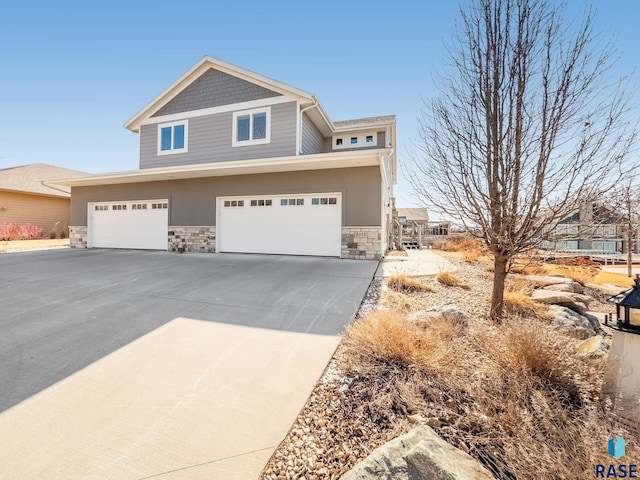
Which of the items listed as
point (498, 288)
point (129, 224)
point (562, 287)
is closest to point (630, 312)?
point (498, 288)

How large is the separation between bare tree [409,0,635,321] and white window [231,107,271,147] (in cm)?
814

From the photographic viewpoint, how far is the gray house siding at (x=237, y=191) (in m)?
9.43

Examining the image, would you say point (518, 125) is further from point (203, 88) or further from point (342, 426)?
point (203, 88)

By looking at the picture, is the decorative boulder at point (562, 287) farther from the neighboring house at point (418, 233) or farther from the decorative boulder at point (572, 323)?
the neighboring house at point (418, 233)

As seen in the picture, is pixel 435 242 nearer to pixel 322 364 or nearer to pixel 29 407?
pixel 322 364

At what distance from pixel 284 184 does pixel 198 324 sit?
23.3 feet

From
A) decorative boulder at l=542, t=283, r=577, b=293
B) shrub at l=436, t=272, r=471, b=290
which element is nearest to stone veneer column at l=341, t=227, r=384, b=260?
shrub at l=436, t=272, r=471, b=290

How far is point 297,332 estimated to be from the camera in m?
3.64

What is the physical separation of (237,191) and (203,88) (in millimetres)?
5259

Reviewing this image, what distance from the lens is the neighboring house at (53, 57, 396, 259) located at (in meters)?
9.58

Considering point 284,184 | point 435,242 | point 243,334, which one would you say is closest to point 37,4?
point 284,184

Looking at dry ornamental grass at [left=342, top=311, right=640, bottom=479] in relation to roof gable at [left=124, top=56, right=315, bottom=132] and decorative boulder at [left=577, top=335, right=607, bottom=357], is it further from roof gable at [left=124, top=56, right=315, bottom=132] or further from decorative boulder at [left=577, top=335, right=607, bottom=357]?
roof gable at [left=124, top=56, right=315, bottom=132]

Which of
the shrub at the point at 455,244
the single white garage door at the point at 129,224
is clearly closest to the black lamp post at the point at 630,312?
the shrub at the point at 455,244

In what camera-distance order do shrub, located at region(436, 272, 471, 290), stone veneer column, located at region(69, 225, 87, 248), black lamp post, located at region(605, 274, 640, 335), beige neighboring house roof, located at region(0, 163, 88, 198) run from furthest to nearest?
beige neighboring house roof, located at region(0, 163, 88, 198) → stone veneer column, located at region(69, 225, 87, 248) → shrub, located at region(436, 272, 471, 290) → black lamp post, located at region(605, 274, 640, 335)
